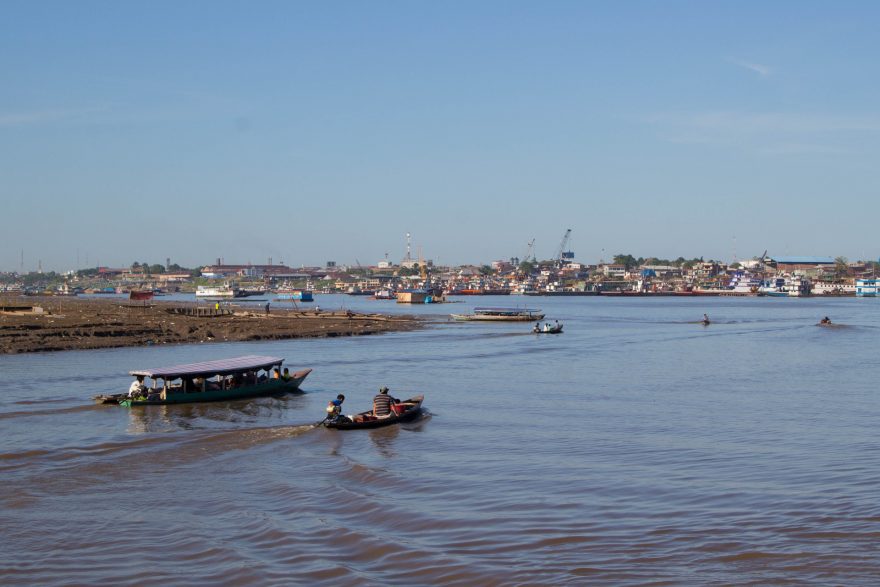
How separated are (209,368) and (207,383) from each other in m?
0.55

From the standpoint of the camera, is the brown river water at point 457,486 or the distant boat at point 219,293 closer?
the brown river water at point 457,486

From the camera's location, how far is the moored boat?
88.2ft

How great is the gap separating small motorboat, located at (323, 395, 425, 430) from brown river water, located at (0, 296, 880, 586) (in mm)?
265

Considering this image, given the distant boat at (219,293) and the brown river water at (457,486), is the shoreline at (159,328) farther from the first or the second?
the distant boat at (219,293)

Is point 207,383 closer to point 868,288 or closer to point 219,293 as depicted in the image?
point 219,293

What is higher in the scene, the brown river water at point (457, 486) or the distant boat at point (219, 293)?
the distant boat at point (219, 293)

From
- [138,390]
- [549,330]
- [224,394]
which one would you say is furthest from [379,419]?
[549,330]

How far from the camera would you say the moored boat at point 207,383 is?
26.9m

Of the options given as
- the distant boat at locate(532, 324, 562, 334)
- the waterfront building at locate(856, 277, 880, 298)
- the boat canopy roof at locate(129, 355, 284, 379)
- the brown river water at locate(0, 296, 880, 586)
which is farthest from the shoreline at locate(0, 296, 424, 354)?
the waterfront building at locate(856, 277, 880, 298)

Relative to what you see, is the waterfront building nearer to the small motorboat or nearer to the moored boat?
the moored boat

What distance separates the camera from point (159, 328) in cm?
5709

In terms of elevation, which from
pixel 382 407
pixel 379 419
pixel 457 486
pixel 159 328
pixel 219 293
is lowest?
pixel 457 486

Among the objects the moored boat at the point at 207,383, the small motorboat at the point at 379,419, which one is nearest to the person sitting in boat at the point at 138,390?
the moored boat at the point at 207,383

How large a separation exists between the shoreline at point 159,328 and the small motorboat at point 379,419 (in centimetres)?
2668
